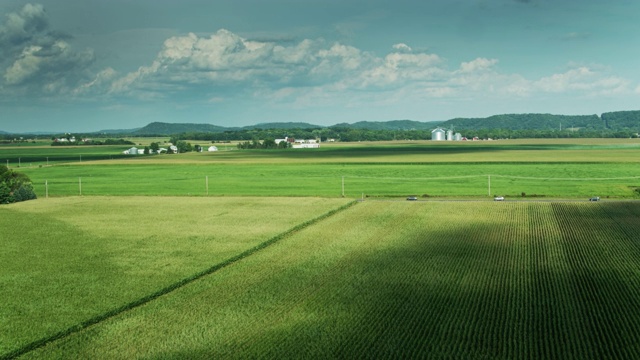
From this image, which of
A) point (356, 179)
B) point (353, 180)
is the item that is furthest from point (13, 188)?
point (356, 179)

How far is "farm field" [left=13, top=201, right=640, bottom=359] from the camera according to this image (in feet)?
56.7

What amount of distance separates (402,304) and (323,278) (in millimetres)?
4839

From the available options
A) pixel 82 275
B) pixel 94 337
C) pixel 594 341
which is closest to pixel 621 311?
pixel 594 341

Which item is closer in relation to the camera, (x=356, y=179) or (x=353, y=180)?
(x=353, y=180)

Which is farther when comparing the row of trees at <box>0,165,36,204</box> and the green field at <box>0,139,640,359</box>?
the row of trees at <box>0,165,36,204</box>

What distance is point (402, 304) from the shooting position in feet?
69.7

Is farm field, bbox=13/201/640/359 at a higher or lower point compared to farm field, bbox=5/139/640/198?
lower

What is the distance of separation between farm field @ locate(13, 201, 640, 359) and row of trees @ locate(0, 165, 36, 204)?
1319 inches

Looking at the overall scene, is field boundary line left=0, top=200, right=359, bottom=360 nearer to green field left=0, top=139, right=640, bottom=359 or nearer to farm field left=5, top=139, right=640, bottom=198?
green field left=0, top=139, right=640, bottom=359

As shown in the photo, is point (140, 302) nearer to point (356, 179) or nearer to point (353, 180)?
point (353, 180)

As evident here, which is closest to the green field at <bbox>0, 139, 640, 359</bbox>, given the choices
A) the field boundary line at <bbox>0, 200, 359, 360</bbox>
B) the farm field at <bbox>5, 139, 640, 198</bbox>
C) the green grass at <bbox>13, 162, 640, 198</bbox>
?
the field boundary line at <bbox>0, 200, 359, 360</bbox>

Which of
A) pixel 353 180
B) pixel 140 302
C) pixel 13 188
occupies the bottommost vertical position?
pixel 140 302

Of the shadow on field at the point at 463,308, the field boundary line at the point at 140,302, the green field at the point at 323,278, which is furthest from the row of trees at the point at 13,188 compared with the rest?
the shadow on field at the point at 463,308

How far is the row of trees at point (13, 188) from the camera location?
56.2 meters
